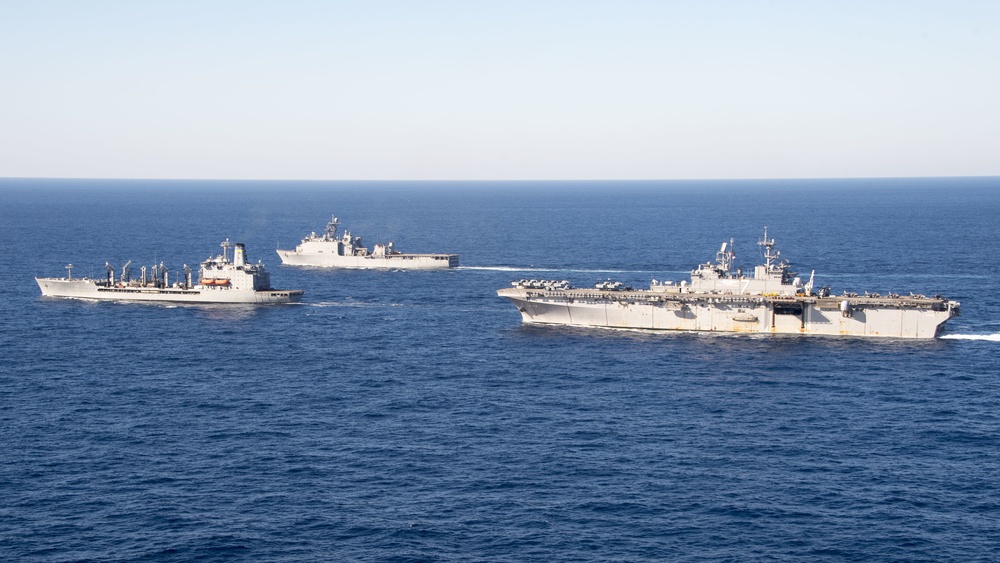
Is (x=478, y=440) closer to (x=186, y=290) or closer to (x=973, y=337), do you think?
(x=973, y=337)

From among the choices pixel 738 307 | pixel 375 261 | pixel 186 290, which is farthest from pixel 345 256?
pixel 738 307

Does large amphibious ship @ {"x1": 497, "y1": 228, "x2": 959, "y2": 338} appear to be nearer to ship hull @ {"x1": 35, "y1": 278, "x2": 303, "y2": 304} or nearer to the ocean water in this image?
the ocean water

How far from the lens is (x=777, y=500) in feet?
158

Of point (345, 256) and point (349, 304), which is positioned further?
point (345, 256)

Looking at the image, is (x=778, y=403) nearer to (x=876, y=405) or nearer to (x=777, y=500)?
(x=876, y=405)

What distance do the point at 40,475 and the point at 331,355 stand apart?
3175cm

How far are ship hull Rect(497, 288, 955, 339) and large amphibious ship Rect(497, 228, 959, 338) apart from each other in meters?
0.09

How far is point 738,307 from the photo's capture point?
91250mm

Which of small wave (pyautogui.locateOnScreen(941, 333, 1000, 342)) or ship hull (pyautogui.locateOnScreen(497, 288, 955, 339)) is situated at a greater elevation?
ship hull (pyautogui.locateOnScreen(497, 288, 955, 339))

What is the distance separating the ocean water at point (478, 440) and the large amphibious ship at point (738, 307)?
2.51 meters

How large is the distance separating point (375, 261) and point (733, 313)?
68996 mm

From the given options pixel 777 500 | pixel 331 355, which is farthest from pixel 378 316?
pixel 777 500

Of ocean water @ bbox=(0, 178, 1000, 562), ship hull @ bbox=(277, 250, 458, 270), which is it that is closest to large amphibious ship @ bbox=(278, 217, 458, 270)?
ship hull @ bbox=(277, 250, 458, 270)

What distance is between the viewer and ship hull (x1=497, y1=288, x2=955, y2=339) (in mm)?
86562
